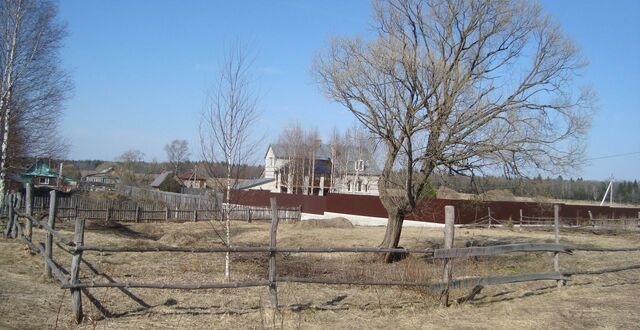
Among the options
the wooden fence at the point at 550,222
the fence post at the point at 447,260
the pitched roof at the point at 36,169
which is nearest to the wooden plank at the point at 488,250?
the fence post at the point at 447,260

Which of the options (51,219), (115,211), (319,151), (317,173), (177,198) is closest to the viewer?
(51,219)

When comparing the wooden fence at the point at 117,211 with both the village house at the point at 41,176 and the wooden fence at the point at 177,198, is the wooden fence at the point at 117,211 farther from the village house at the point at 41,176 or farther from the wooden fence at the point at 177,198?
the village house at the point at 41,176

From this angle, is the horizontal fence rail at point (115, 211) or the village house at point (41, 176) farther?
the horizontal fence rail at point (115, 211)

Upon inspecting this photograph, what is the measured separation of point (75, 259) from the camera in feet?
24.4

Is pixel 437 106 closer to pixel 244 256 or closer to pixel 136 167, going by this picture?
pixel 244 256

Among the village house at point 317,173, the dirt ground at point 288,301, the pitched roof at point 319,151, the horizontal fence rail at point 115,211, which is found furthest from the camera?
the pitched roof at point 319,151

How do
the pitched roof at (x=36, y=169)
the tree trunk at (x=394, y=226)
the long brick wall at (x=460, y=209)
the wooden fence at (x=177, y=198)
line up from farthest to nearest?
1. the wooden fence at (x=177, y=198)
2. the long brick wall at (x=460, y=209)
3. the pitched roof at (x=36, y=169)
4. the tree trunk at (x=394, y=226)

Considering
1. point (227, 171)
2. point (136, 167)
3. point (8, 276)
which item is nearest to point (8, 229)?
point (8, 276)

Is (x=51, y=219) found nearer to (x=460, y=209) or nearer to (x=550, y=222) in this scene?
(x=460, y=209)

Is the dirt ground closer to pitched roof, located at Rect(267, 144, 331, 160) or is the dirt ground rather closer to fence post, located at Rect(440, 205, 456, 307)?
fence post, located at Rect(440, 205, 456, 307)

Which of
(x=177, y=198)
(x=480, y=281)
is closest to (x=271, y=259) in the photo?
(x=480, y=281)

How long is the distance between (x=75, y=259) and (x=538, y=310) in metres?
7.13

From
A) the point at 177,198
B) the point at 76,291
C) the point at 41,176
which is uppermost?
the point at 41,176

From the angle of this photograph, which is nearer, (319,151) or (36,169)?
(36,169)
